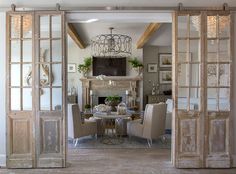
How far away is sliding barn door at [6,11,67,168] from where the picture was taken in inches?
164

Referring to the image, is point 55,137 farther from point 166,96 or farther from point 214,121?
point 166,96

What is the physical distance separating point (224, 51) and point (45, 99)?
9.31ft

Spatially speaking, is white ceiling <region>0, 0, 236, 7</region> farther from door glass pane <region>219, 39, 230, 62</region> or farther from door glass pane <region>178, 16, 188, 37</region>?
door glass pane <region>219, 39, 230, 62</region>

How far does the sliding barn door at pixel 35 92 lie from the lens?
4.18 m

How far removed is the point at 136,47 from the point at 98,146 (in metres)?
5.22

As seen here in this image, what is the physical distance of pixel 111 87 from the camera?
1005cm

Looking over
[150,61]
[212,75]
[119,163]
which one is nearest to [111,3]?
[212,75]

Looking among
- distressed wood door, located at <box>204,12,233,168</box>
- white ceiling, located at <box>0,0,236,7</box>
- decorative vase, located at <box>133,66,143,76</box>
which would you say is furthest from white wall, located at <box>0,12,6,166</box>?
decorative vase, located at <box>133,66,143,76</box>

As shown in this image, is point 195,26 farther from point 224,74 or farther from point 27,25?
point 27,25

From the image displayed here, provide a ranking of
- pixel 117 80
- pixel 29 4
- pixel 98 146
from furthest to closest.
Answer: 1. pixel 117 80
2. pixel 98 146
3. pixel 29 4

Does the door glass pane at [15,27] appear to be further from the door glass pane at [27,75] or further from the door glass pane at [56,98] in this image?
the door glass pane at [56,98]

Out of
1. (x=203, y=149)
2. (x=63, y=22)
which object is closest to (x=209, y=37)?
(x=203, y=149)

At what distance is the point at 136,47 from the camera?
10023mm

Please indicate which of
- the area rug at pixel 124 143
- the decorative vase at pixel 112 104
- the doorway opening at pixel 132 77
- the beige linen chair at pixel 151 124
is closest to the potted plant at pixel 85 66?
the doorway opening at pixel 132 77
